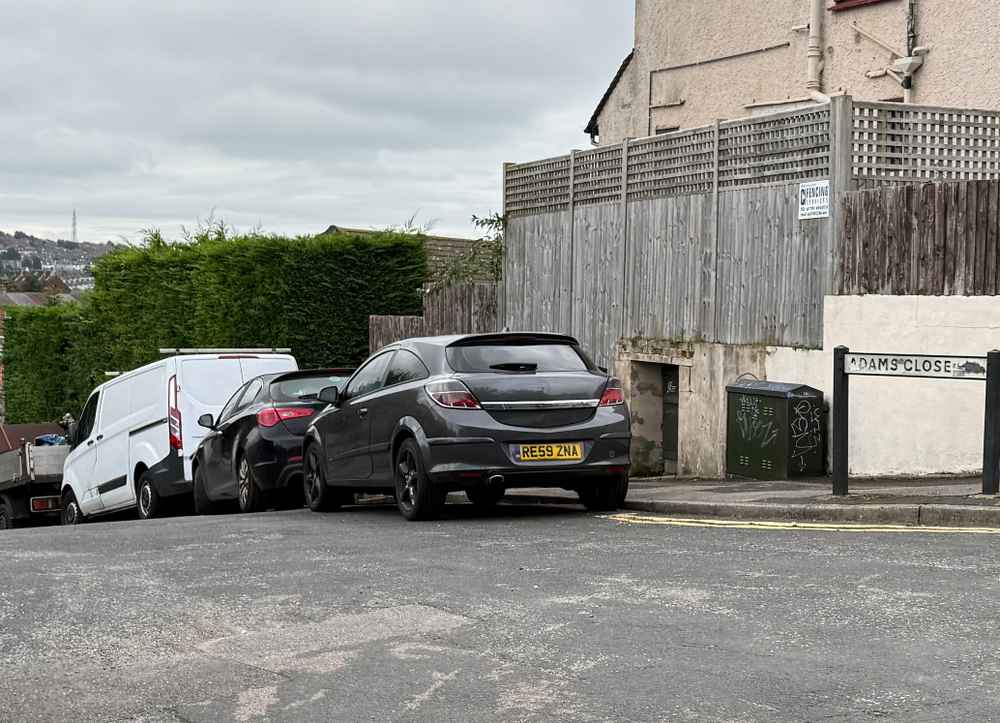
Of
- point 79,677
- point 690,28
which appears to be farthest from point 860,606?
point 690,28

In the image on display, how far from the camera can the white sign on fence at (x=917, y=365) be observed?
436 inches

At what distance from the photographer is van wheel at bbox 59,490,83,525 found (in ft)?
66.8

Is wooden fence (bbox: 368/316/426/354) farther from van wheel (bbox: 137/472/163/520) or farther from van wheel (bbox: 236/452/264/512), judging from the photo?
van wheel (bbox: 236/452/264/512)

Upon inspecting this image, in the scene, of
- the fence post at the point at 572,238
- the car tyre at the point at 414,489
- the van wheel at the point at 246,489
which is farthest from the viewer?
the fence post at the point at 572,238

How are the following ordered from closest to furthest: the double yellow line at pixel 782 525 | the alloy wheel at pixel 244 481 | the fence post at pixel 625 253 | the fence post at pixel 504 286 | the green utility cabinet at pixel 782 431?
the double yellow line at pixel 782 525
the green utility cabinet at pixel 782 431
the alloy wheel at pixel 244 481
the fence post at pixel 625 253
the fence post at pixel 504 286

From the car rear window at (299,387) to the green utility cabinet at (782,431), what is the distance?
174 inches

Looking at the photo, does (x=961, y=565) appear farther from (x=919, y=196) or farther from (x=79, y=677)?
(x=919, y=196)

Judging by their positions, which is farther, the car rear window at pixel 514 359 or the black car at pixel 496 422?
the car rear window at pixel 514 359

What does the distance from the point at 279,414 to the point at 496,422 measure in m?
4.49

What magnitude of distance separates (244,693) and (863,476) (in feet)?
31.1

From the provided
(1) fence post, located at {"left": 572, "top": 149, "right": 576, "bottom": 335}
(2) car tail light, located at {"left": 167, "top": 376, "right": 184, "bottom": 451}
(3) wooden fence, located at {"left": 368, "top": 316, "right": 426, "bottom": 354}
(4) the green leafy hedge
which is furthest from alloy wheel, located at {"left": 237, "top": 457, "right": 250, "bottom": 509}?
(4) the green leafy hedge

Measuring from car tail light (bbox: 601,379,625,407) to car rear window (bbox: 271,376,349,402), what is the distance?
4422 millimetres

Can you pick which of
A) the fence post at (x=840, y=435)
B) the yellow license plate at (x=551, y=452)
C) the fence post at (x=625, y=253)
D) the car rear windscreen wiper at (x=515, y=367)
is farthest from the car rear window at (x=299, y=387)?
the fence post at (x=840, y=435)

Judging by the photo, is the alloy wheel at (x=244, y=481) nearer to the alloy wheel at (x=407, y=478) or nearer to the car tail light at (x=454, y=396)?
the alloy wheel at (x=407, y=478)
